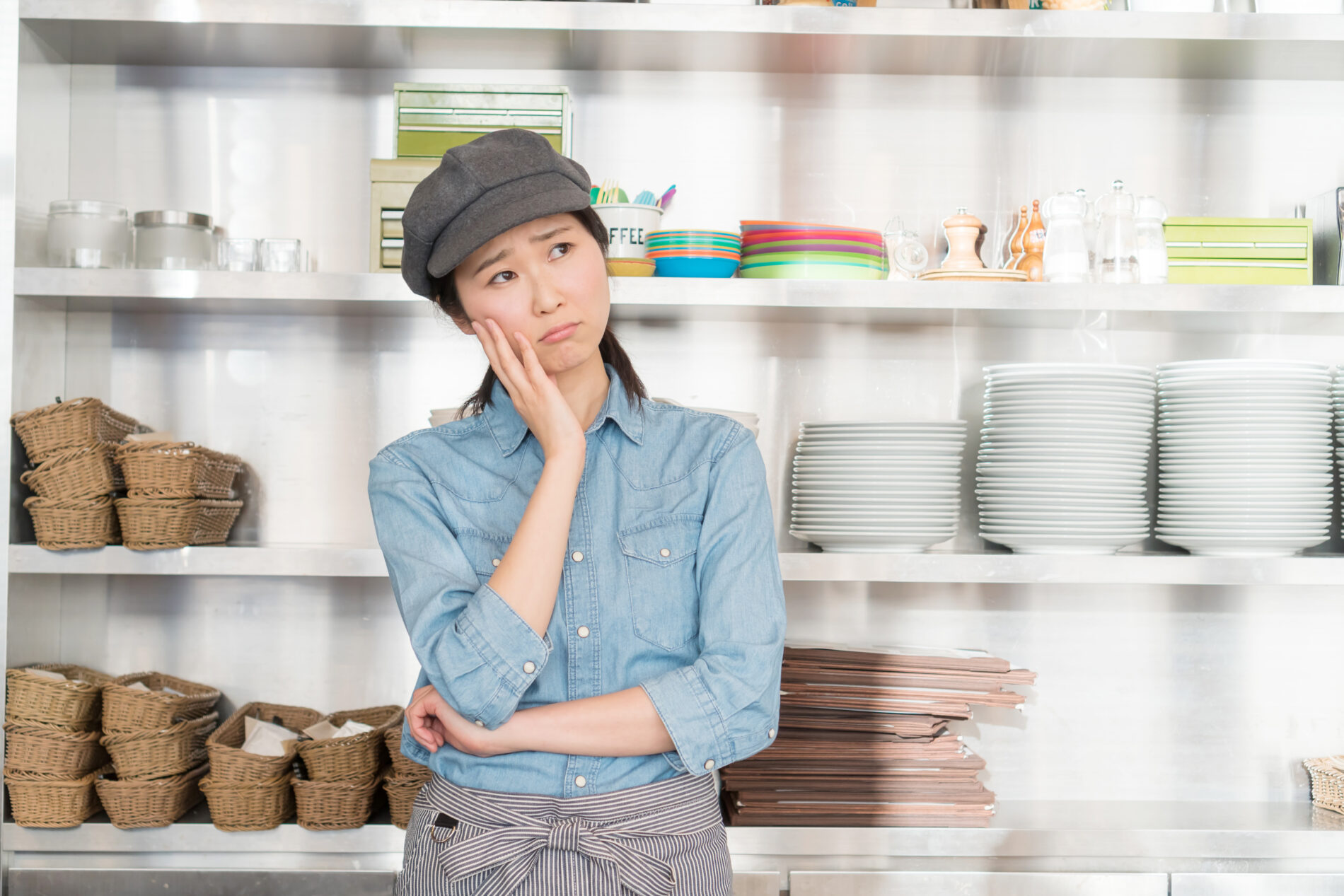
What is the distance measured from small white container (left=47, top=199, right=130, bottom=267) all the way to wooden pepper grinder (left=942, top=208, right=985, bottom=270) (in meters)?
1.49

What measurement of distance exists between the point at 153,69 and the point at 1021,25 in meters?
1.65

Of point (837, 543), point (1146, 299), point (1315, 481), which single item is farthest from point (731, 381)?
point (1315, 481)

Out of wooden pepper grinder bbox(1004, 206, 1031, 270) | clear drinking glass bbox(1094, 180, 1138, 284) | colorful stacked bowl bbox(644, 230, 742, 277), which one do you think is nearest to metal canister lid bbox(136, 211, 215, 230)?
colorful stacked bowl bbox(644, 230, 742, 277)

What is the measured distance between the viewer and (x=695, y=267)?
1738 mm

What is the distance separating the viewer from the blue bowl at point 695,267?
174 centimetres

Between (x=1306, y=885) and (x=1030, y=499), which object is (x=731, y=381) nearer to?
(x=1030, y=499)

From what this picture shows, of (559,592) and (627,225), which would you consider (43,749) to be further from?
(627,225)

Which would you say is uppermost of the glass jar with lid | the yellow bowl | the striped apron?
the glass jar with lid

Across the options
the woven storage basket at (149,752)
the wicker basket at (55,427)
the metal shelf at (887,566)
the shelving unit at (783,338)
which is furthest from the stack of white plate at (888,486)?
the wicker basket at (55,427)

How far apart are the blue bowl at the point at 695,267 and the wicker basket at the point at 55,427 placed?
101 centimetres

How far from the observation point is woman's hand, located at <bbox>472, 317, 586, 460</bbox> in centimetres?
104

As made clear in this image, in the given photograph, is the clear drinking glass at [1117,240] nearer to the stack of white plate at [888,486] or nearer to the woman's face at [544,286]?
the stack of white plate at [888,486]

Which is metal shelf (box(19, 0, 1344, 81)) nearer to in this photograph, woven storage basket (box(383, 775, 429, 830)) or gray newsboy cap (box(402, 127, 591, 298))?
gray newsboy cap (box(402, 127, 591, 298))

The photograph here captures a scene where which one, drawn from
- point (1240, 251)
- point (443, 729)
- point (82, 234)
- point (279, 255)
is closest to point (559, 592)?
point (443, 729)
